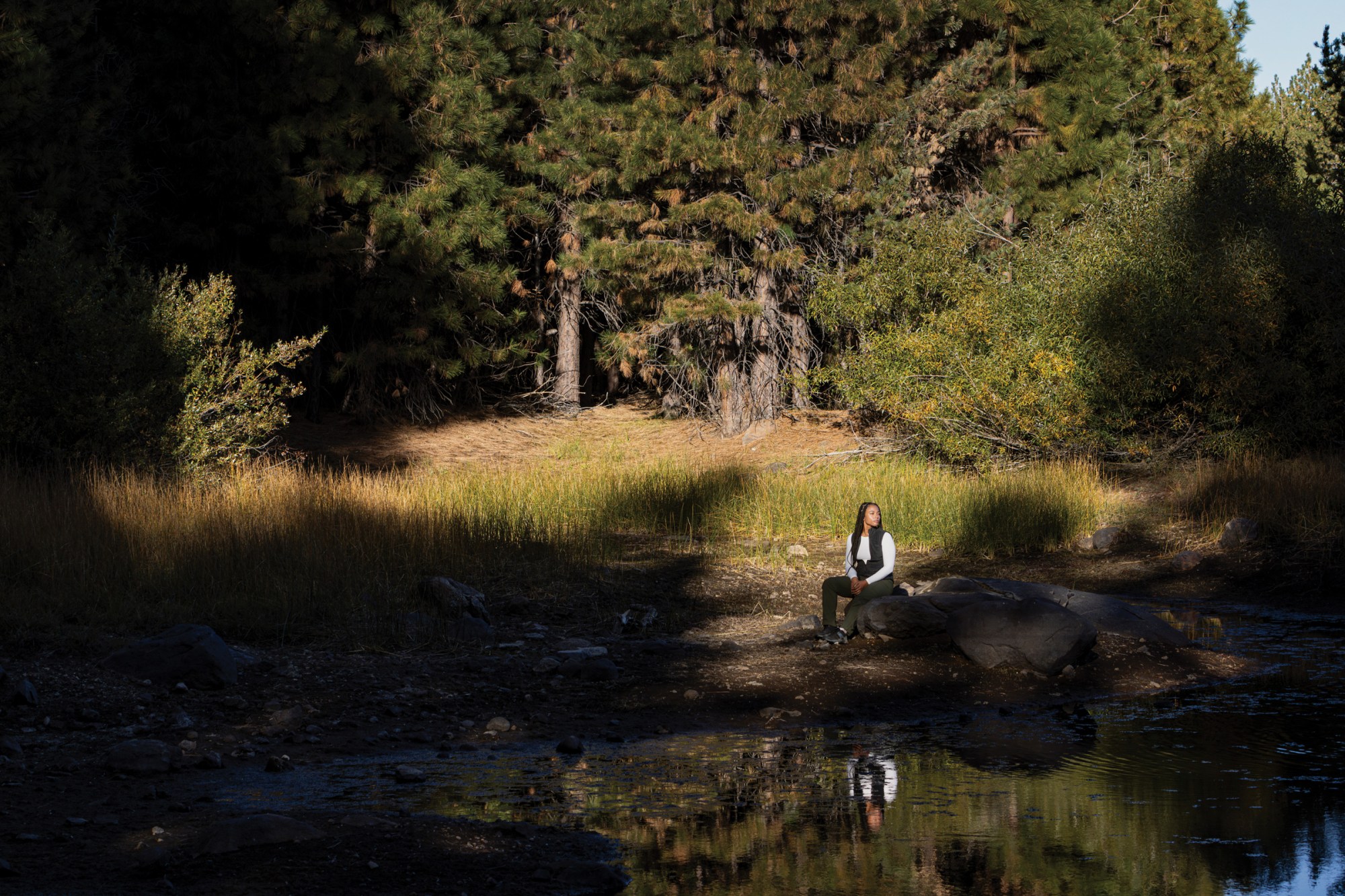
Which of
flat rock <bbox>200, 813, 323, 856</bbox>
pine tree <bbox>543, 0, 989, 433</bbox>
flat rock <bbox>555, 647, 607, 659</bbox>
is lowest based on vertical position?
flat rock <bbox>555, 647, 607, 659</bbox>

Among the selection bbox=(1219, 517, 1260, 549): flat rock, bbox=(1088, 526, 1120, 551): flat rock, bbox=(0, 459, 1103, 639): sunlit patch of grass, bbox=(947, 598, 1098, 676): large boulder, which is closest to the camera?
bbox=(947, 598, 1098, 676): large boulder

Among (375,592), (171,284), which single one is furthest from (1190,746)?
(171,284)

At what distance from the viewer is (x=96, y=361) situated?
15.8 metres

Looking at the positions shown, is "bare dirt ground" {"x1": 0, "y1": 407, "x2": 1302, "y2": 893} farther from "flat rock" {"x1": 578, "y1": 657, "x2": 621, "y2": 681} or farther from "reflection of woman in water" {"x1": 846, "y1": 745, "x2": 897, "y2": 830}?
"reflection of woman in water" {"x1": 846, "y1": 745, "x2": 897, "y2": 830}

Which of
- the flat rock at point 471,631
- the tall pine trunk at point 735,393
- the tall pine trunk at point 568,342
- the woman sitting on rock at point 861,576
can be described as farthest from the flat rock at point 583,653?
the tall pine trunk at point 568,342

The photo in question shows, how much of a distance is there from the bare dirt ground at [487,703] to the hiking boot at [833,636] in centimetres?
A: 7

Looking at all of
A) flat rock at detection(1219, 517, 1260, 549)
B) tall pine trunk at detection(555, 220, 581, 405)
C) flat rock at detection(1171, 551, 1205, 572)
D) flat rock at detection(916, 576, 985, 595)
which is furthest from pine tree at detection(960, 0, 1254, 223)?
flat rock at detection(916, 576, 985, 595)

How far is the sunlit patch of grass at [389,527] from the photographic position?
1013cm

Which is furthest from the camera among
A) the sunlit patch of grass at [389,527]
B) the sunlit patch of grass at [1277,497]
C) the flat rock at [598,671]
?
the sunlit patch of grass at [1277,497]

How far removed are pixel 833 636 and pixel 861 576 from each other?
60cm

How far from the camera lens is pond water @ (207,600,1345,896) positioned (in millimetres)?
5613

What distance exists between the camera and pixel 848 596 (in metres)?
10.6

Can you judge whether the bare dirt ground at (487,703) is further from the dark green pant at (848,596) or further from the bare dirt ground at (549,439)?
the bare dirt ground at (549,439)

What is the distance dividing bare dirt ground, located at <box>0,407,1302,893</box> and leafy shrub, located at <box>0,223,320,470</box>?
656cm
